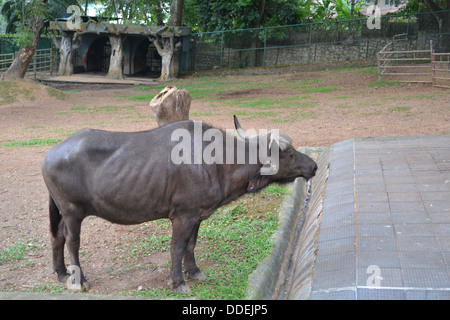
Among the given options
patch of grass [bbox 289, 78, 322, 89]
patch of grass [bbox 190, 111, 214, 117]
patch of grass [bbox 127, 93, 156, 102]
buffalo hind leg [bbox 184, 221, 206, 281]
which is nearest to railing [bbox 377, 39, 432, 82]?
patch of grass [bbox 289, 78, 322, 89]

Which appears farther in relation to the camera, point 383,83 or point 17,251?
point 383,83

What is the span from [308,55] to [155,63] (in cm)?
1059

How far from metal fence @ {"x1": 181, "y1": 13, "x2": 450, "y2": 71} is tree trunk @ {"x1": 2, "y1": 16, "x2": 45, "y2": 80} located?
9.02 m

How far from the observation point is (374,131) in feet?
39.4

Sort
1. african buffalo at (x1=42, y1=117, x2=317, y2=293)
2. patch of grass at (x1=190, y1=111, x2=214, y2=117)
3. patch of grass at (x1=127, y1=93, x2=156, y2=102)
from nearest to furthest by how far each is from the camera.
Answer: african buffalo at (x1=42, y1=117, x2=317, y2=293)
patch of grass at (x1=190, y1=111, x2=214, y2=117)
patch of grass at (x1=127, y1=93, x2=156, y2=102)

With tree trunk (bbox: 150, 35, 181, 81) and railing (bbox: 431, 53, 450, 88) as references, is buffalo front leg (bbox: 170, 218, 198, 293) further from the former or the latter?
tree trunk (bbox: 150, 35, 181, 81)

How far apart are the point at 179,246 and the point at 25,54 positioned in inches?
801

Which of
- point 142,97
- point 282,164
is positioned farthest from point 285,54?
point 282,164

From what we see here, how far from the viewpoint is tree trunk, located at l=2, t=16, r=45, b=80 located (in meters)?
22.0

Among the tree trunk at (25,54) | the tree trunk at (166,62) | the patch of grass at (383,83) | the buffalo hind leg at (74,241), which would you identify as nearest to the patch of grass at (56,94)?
the tree trunk at (25,54)

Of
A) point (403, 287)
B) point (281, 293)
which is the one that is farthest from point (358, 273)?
point (281, 293)

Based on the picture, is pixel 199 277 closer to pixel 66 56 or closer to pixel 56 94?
pixel 56 94

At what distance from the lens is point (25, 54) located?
22.6m

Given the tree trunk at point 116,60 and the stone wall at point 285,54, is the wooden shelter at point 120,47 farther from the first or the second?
the stone wall at point 285,54
